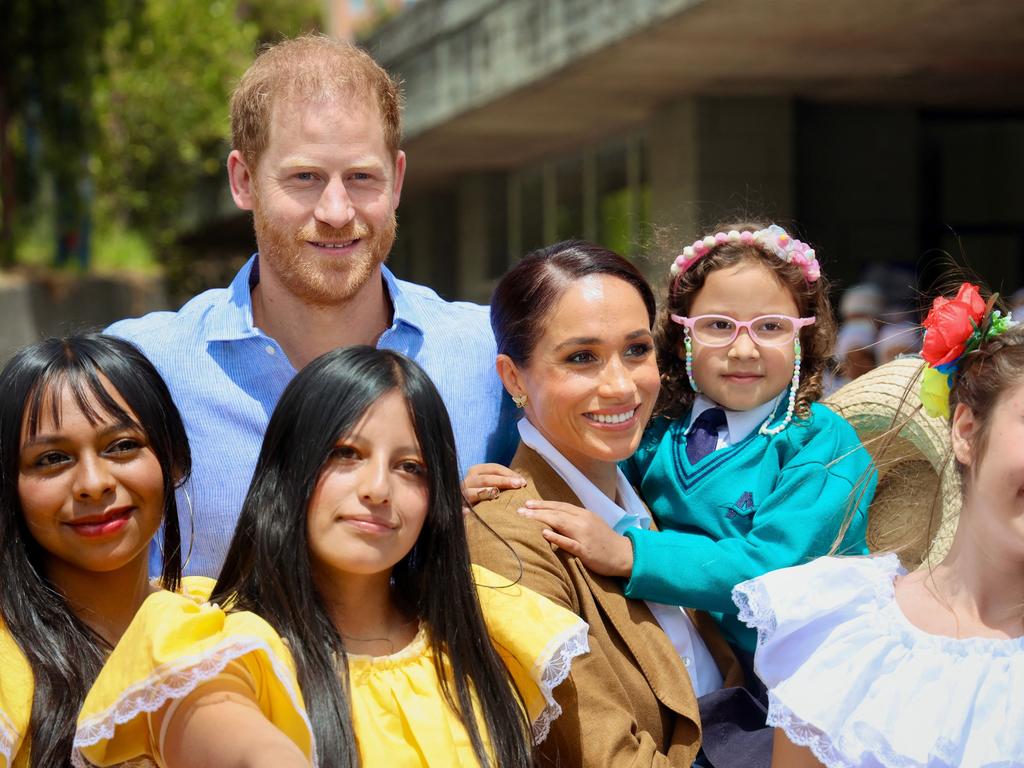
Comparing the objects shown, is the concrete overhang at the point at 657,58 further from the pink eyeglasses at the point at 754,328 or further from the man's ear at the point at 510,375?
the man's ear at the point at 510,375

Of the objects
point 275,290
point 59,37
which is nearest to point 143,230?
point 59,37

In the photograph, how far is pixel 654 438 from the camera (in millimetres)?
3615

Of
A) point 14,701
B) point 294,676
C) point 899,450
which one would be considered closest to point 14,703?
point 14,701

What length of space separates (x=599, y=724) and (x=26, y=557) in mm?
1171

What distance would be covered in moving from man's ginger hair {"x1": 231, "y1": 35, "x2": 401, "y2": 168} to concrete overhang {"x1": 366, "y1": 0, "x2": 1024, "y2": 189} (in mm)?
4712

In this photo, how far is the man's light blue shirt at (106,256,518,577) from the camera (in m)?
3.50

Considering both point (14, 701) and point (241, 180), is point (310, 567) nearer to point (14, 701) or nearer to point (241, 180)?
point (14, 701)

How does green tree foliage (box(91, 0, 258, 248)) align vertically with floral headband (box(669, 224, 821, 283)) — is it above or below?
above

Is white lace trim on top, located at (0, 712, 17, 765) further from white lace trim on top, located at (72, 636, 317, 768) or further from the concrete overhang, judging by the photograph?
the concrete overhang

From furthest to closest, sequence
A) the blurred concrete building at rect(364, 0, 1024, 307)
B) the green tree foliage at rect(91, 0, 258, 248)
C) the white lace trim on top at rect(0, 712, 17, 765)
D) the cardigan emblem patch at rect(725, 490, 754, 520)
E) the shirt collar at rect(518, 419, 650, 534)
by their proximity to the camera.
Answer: the green tree foliage at rect(91, 0, 258, 248), the blurred concrete building at rect(364, 0, 1024, 307), the cardigan emblem patch at rect(725, 490, 754, 520), the shirt collar at rect(518, 419, 650, 534), the white lace trim on top at rect(0, 712, 17, 765)

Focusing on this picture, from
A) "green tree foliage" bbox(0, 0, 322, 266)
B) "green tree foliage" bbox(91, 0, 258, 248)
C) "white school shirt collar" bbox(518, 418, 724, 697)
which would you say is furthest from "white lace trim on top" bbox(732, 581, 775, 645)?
"green tree foliage" bbox(91, 0, 258, 248)

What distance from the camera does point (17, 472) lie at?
278 cm

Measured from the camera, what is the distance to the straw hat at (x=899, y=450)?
3.57m

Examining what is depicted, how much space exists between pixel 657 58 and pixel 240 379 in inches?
256
